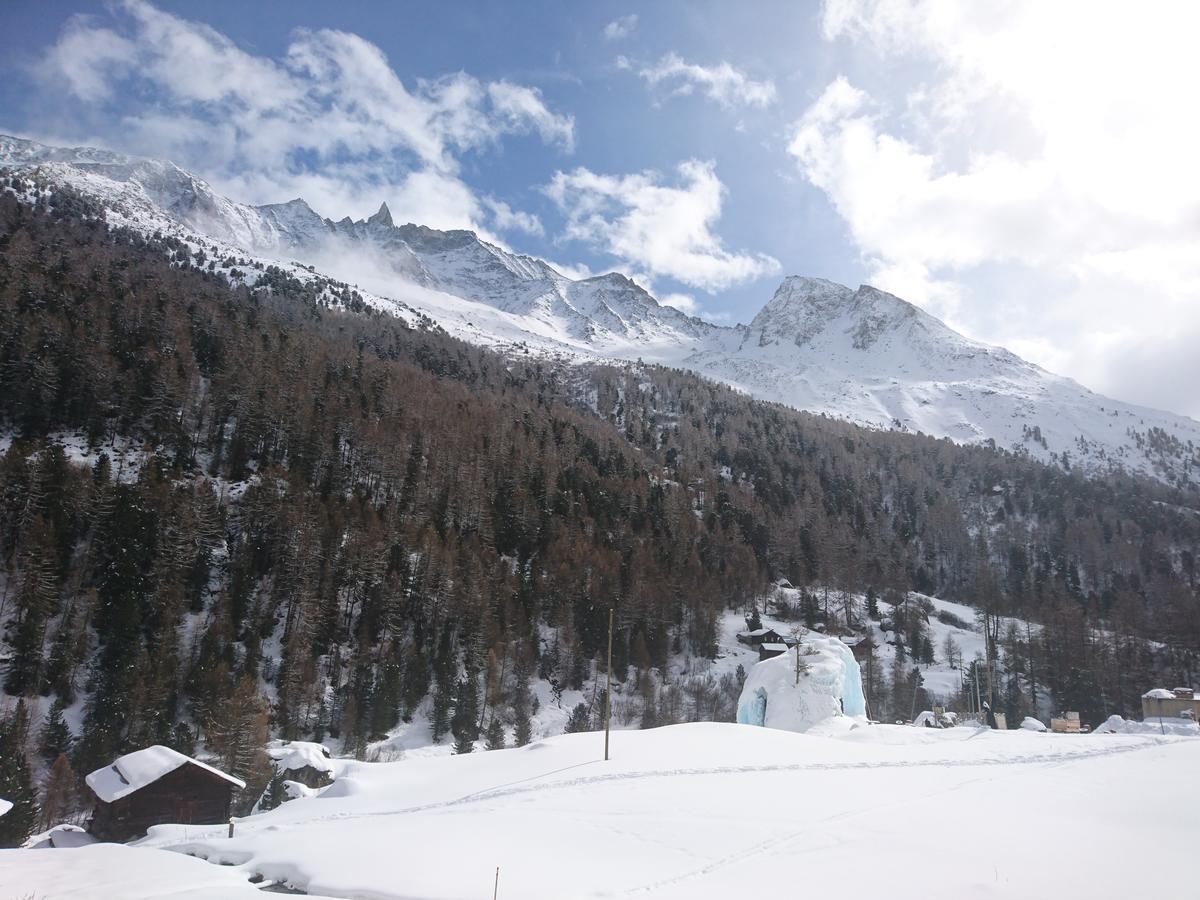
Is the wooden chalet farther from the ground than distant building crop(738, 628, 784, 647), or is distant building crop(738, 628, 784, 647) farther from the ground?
distant building crop(738, 628, 784, 647)

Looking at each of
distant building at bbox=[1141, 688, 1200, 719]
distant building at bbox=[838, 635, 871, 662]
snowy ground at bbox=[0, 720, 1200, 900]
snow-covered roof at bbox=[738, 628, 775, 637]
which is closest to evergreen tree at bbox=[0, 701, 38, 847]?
snowy ground at bbox=[0, 720, 1200, 900]

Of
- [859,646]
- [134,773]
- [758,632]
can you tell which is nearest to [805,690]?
[134,773]

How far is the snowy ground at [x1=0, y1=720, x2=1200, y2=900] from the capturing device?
41.5 feet

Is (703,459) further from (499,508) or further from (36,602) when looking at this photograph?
(36,602)

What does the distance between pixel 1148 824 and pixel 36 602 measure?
64.6m

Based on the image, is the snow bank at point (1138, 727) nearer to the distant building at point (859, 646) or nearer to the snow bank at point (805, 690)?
the snow bank at point (805, 690)

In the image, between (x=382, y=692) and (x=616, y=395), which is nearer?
(x=382, y=692)

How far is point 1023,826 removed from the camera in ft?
52.0

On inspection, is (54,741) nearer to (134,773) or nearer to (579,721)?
(134,773)

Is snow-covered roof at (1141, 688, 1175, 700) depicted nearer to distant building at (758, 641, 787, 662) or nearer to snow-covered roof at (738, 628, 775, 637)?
distant building at (758, 641, 787, 662)

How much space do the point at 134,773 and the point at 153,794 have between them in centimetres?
143

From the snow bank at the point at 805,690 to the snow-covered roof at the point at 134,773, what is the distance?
99.9 feet

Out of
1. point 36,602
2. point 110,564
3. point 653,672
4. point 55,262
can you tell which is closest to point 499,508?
point 653,672

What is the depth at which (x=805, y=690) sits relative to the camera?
131 ft
